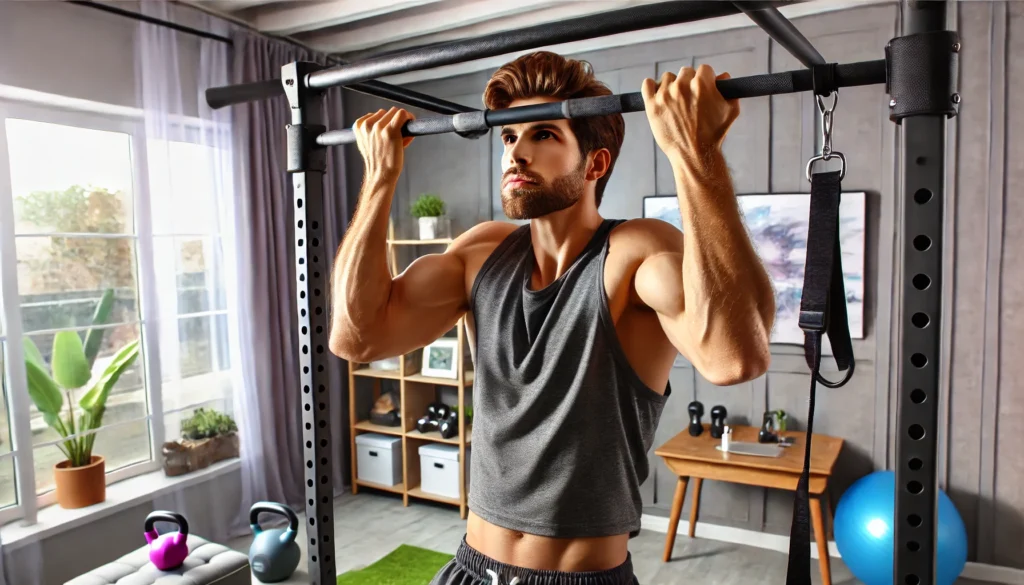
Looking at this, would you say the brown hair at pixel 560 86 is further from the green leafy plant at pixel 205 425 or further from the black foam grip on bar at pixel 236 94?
the green leafy plant at pixel 205 425

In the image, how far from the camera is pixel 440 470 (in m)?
Result: 3.81

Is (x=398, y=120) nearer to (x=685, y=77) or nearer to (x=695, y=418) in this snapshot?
(x=685, y=77)

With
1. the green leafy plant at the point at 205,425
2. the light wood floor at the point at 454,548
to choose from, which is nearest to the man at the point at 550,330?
the light wood floor at the point at 454,548

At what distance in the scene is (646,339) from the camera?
1.14 meters

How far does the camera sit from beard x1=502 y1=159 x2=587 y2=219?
1.13 meters

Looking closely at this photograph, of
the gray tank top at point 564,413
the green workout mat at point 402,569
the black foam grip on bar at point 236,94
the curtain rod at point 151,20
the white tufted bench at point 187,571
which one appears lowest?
the green workout mat at point 402,569

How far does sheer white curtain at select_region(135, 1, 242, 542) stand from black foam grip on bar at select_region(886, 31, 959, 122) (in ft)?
9.82

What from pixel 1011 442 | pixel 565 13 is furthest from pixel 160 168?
pixel 1011 442

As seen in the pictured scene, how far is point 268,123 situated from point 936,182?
3.32 meters

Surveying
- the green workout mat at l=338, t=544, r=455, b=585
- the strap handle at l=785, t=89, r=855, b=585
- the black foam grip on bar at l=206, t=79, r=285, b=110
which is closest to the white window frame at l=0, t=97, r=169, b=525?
the green workout mat at l=338, t=544, r=455, b=585

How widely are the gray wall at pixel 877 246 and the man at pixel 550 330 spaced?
229 cm

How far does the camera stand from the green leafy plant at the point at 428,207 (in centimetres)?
383

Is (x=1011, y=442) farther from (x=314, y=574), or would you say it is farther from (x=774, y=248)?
(x=314, y=574)

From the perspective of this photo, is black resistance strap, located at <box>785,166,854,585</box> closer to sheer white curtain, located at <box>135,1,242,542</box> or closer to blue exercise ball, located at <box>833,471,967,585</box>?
blue exercise ball, located at <box>833,471,967,585</box>
